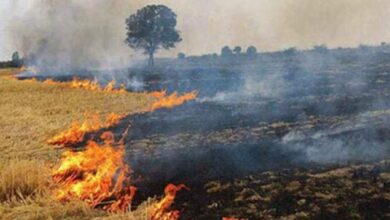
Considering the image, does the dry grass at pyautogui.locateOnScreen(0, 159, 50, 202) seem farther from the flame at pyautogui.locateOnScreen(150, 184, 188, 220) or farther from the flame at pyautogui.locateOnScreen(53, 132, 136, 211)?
the flame at pyautogui.locateOnScreen(150, 184, 188, 220)

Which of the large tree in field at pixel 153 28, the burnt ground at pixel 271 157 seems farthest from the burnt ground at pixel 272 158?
the large tree in field at pixel 153 28

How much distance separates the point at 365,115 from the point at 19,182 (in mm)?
15358

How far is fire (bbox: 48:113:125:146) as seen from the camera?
20625mm

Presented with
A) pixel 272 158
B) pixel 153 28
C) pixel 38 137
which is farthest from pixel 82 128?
pixel 153 28

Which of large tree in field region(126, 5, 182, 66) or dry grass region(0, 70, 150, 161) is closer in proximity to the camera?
dry grass region(0, 70, 150, 161)

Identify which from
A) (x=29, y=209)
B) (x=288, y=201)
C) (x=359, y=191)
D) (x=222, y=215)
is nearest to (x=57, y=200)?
(x=29, y=209)

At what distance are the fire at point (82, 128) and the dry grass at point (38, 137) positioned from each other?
20.1 inches

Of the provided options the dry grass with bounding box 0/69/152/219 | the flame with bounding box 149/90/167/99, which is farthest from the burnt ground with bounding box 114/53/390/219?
the flame with bounding box 149/90/167/99

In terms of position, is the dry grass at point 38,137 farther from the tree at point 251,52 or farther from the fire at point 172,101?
the tree at point 251,52

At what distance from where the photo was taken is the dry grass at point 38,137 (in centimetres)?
1102

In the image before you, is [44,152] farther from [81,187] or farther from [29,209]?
Answer: [29,209]

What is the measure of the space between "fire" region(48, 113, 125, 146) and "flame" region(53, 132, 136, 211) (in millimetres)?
3141

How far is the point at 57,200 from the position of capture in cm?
1138

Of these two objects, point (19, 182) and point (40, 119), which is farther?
point (40, 119)
